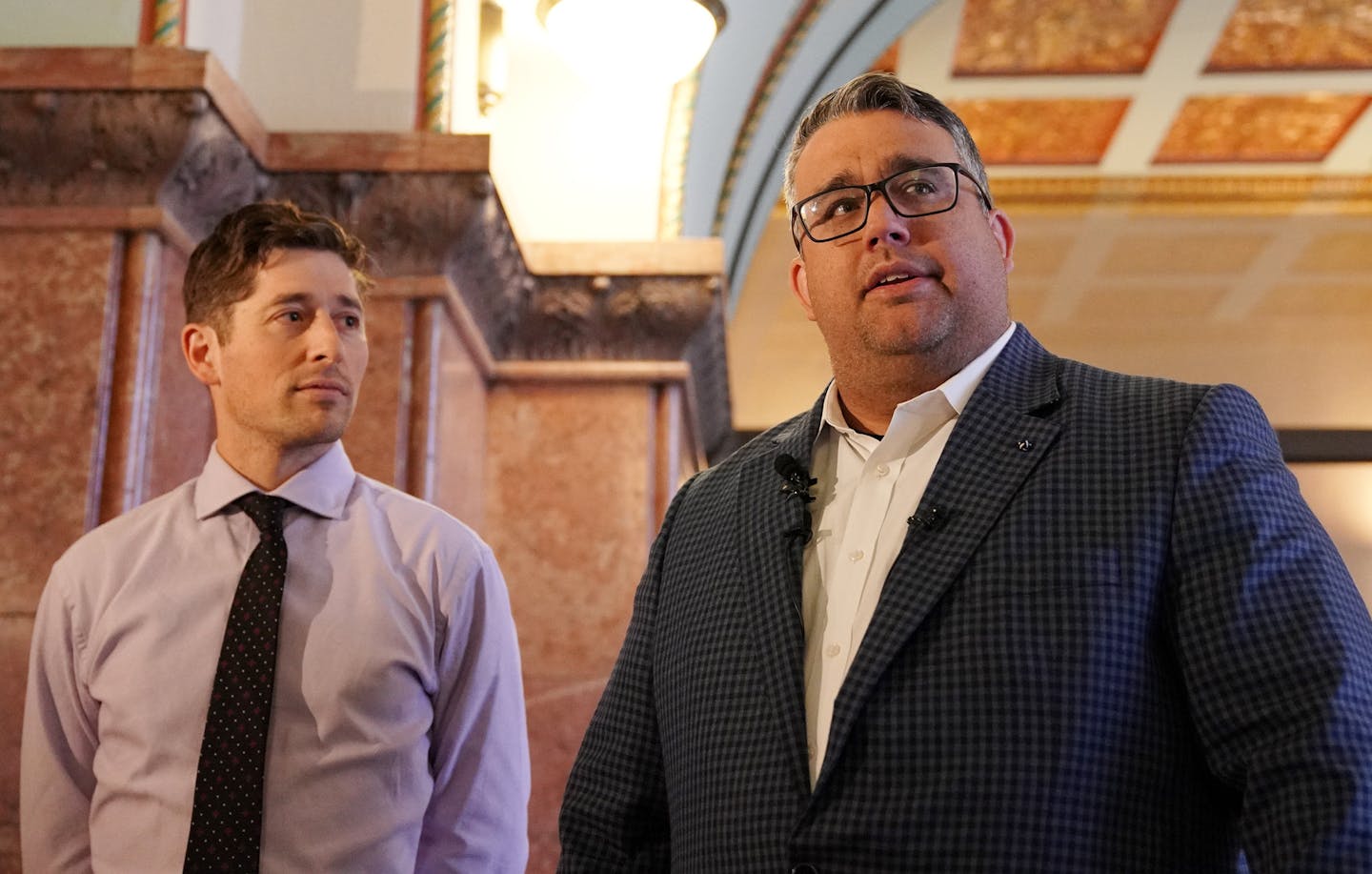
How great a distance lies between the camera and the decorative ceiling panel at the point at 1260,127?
8.31 metres

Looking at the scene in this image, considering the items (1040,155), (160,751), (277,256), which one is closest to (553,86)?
(277,256)

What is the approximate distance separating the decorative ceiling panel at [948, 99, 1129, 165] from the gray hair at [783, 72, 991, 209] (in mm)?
6451

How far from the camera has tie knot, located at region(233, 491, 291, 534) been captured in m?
2.22

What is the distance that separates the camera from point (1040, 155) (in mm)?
8766

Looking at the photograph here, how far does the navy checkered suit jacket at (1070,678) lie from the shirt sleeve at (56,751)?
957 millimetres

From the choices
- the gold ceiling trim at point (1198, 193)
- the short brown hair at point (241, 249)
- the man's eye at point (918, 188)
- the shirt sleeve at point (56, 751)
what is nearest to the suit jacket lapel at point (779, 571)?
the man's eye at point (918, 188)

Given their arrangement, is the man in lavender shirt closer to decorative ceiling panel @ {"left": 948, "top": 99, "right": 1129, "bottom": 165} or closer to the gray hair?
the gray hair

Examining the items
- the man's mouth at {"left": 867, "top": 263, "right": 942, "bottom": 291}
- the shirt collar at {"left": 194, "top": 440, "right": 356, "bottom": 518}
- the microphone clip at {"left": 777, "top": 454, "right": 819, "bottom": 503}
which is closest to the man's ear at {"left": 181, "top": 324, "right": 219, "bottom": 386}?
the shirt collar at {"left": 194, "top": 440, "right": 356, "bottom": 518}

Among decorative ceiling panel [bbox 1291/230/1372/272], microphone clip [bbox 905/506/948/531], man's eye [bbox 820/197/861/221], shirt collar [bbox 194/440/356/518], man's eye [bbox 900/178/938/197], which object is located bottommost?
microphone clip [bbox 905/506/948/531]

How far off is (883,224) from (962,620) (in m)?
0.48

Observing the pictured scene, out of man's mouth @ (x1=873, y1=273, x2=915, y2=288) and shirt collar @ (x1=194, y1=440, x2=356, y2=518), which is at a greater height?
man's mouth @ (x1=873, y1=273, x2=915, y2=288)

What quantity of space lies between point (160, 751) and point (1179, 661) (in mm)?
1356

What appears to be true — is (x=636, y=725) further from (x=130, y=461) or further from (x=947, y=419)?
(x=130, y=461)

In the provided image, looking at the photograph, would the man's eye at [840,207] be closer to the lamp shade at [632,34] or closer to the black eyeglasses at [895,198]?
the black eyeglasses at [895,198]
